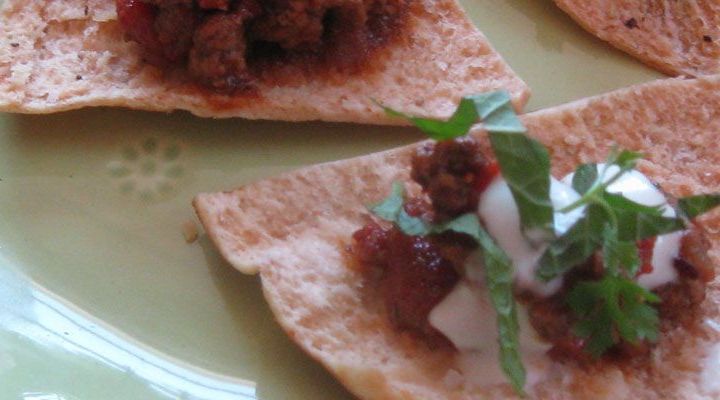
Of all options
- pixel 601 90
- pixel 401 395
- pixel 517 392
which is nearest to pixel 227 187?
pixel 401 395

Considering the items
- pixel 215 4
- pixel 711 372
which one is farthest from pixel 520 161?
pixel 215 4

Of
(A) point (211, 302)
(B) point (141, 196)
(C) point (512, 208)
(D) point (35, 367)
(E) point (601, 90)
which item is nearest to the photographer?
(C) point (512, 208)

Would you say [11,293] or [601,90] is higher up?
[601,90]

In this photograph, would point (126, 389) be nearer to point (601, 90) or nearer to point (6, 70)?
point (6, 70)

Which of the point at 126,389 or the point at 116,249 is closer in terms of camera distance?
the point at 126,389

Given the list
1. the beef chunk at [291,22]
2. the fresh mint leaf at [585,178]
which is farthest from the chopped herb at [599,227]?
the beef chunk at [291,22]

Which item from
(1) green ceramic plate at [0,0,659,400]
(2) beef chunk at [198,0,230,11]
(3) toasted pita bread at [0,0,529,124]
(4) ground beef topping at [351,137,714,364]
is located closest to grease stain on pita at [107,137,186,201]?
(1) green ceramic plate at [0,0,659,400]

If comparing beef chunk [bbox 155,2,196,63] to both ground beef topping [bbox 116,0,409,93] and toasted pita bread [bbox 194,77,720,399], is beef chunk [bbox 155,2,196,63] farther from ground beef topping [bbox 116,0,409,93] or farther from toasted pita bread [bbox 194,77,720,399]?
toasted pita bread [bbox 194,77,720,399]
